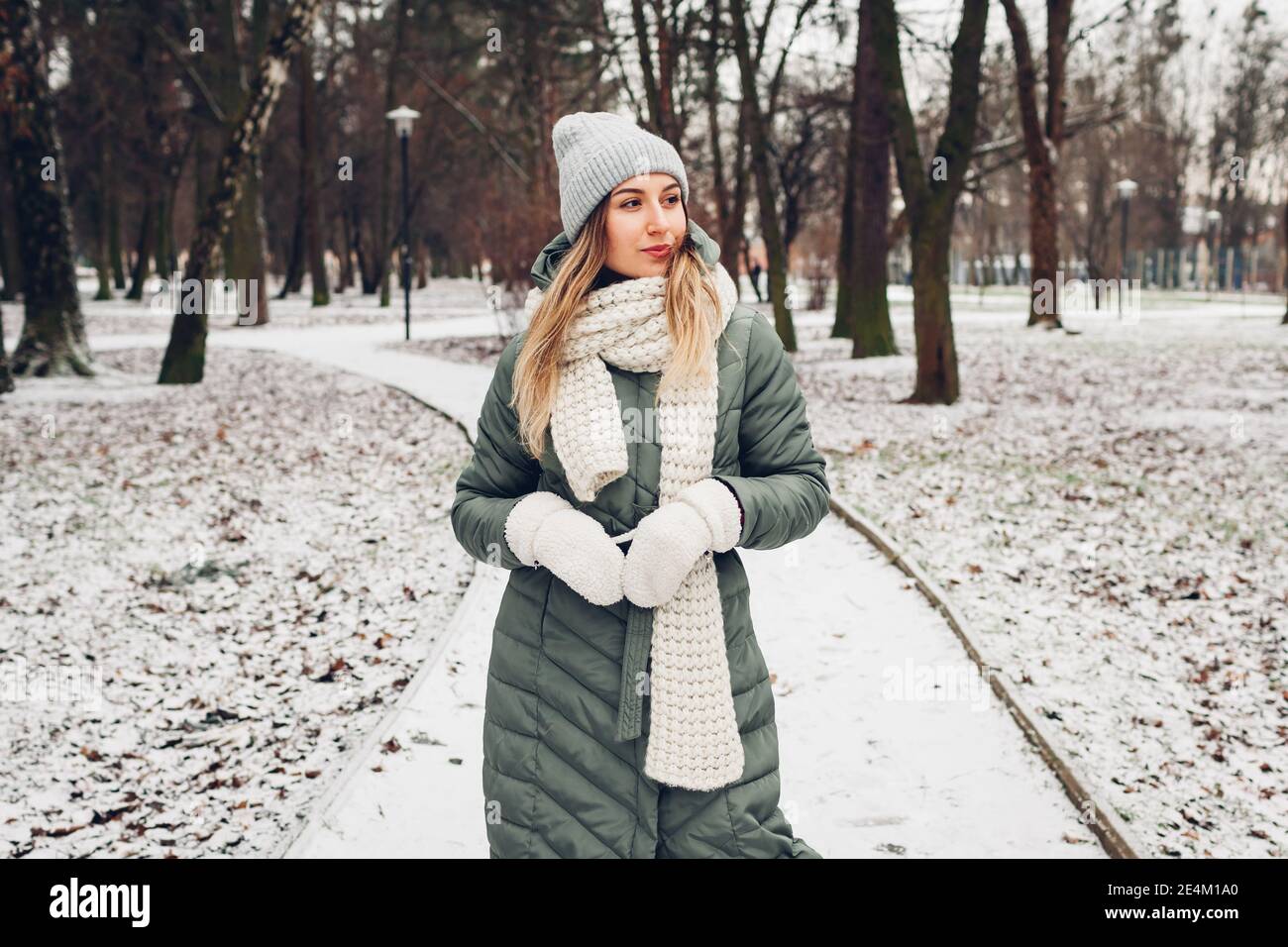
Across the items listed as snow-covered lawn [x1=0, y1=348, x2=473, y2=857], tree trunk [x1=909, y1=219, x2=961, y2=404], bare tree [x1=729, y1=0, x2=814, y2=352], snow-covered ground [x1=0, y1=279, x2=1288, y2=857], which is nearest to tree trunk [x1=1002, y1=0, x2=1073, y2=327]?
bare tree [x1=729, y1=0, x2=814, y2=352]

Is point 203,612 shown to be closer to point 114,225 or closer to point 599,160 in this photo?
point 599,160

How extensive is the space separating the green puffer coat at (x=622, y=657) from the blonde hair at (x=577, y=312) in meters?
0.07

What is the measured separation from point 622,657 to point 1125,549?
6272 millimetres

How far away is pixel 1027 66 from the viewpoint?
18719mm

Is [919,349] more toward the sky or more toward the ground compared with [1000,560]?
more toward the sky

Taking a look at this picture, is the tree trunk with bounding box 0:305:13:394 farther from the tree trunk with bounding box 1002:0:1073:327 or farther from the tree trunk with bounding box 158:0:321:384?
the tree trunk with bounding box 1002:0:1073:327

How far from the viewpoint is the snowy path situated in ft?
13.7

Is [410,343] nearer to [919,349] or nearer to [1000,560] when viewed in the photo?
[919,349]

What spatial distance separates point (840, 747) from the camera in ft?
16.3

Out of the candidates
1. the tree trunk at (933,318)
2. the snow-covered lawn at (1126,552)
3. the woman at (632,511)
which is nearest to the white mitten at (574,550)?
the woman at (632,511)

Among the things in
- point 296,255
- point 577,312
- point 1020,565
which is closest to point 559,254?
point 577,312
